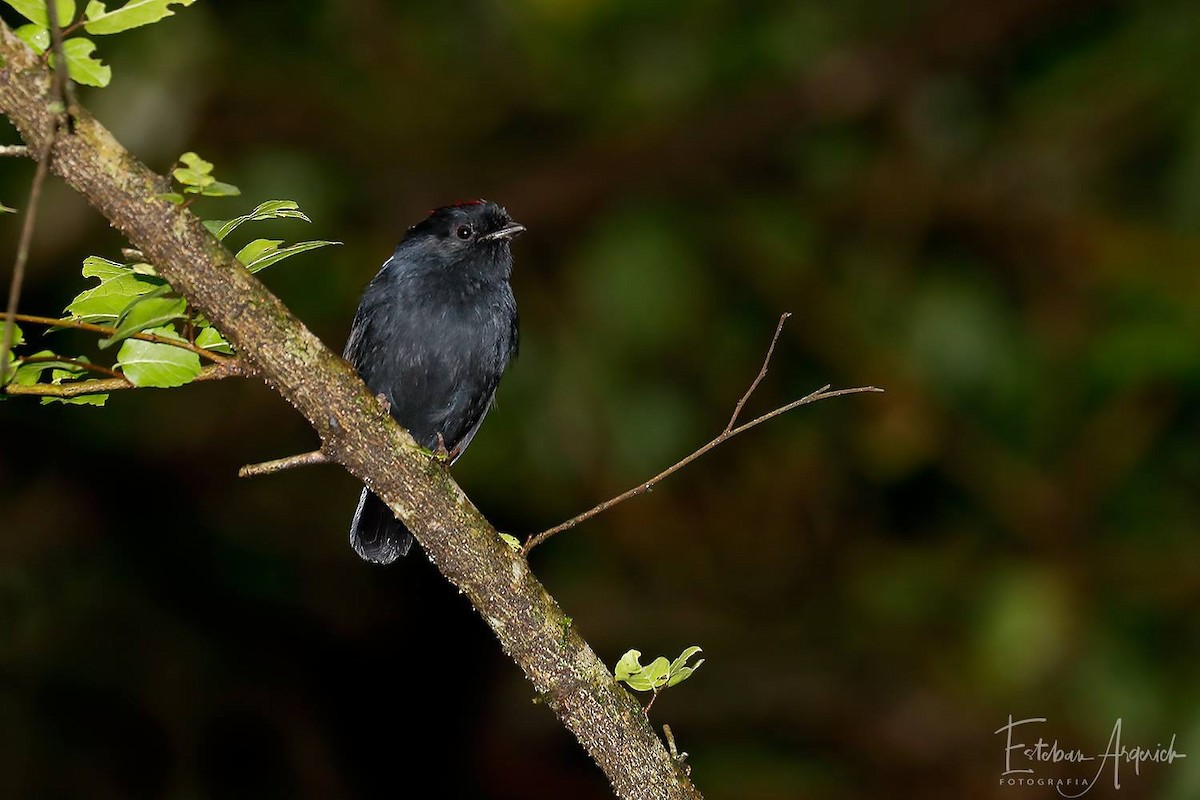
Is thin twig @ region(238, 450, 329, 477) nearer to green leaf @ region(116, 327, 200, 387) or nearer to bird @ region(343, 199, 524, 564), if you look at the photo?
green leaf @ region(116, 327, 200, 387)

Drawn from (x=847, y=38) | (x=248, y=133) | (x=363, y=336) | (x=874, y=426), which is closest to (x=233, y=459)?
(x=248, y=133)

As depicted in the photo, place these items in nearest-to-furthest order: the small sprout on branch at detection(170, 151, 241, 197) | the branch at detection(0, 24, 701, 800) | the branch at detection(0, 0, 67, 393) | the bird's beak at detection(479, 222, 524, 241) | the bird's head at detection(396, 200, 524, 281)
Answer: the branch at detection(0, 0, 67, 393)
the small sprout on branch at detection(170, 151, 241, 197)
the branch at detection(0, 24, 701, 800)
the bird's head at detection(396, 200, 524, 281)
the bird's beak at detection(479, 222, 524, 241)

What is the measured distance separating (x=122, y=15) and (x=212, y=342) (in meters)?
0.67

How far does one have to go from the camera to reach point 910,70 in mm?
7262

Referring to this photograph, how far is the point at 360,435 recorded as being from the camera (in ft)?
8.02

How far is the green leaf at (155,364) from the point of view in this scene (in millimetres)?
2344

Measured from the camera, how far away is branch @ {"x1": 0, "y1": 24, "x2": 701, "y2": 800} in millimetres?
2164

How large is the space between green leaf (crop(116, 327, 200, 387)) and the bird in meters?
1.97

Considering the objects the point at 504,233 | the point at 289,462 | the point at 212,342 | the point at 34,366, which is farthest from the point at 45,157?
the point at 504,233

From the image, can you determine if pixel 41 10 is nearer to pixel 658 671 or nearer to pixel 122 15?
pixel 122 15

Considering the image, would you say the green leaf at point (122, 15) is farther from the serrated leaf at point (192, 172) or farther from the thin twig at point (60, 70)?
the serrated leaf at point (192, 172)

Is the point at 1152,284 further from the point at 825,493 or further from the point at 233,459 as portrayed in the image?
the point at 233,459

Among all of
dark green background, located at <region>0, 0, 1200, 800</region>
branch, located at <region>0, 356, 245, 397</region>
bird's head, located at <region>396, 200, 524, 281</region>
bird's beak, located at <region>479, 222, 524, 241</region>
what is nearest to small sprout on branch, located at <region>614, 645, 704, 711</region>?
branch, located at <region>0, 356, 245, 397</region>

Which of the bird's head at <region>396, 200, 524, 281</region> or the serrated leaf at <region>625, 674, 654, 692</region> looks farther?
the bird's head at <region>396, 200, 524, 281</region>
